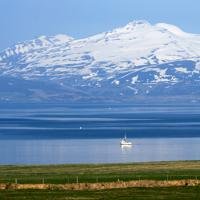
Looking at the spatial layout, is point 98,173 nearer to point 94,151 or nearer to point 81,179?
point 81,179

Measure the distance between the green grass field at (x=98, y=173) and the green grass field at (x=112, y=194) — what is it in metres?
8.87

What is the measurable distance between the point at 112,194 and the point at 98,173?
2424 centimetres

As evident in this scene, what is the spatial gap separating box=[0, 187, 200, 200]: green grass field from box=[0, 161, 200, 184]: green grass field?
887cm

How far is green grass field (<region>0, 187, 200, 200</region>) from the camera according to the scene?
59812mm

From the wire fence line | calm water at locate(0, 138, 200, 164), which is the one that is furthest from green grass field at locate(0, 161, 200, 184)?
calm water at locate(0, 138, 200, 164)

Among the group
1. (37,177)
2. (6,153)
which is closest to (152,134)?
(6,153)

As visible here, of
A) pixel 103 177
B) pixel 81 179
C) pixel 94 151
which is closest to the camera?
pixel 81 179

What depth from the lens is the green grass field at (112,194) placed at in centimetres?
5981

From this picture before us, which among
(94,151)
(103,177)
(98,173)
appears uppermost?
(94,151)

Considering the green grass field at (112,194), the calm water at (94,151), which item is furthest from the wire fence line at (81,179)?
the calm water at (94,151)

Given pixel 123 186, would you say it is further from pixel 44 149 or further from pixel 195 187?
pixel 44 149

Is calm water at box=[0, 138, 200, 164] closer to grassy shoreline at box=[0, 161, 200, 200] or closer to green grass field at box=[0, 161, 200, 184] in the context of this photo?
green grass field at box=[0, 161, 200, 184]

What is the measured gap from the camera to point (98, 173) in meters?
86.3

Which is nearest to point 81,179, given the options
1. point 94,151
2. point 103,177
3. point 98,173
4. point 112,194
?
point 103,177
